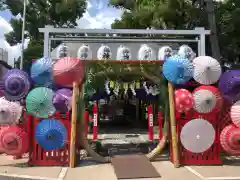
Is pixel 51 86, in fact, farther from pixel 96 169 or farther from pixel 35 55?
pixel 35 55

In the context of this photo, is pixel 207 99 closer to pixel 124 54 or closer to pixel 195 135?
pixel 195 135

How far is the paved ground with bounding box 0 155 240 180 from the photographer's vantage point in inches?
320

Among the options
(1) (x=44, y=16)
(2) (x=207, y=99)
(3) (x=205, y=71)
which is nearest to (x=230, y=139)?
(2) (x=207, y=99)

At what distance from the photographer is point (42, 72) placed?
9234mm

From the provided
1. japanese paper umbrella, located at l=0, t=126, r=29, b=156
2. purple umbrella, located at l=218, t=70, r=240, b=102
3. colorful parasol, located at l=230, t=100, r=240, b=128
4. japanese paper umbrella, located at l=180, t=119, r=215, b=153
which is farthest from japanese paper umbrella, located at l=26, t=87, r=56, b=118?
colorful parasol, located at l=230, t=100, r=240, b=128

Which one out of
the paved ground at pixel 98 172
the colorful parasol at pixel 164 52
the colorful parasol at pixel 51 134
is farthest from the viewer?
the colorful parasol at pixel 164 52

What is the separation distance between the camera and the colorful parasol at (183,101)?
918 centimetres

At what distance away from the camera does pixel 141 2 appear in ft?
64.8

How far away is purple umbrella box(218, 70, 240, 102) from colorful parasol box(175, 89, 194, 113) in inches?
40.2

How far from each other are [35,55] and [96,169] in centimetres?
2866

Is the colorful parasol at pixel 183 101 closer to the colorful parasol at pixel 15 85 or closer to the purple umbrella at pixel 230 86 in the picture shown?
the purple umbrella at pixel 230 86

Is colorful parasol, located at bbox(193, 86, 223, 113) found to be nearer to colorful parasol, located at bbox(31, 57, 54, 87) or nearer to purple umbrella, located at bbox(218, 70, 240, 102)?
purple umbrella, located at bbox(218, 70, 240, 102)

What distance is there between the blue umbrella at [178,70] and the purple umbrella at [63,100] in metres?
2.67

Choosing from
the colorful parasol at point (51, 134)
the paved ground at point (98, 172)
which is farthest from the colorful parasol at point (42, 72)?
the paved ground at point (98, 172)
